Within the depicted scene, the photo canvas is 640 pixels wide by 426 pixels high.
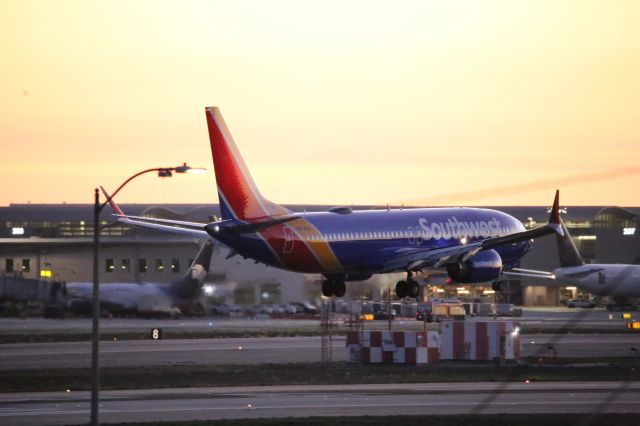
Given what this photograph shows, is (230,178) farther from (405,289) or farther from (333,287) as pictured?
(405,289)

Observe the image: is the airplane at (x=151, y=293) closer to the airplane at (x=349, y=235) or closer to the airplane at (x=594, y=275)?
the airplane at (x=349, y=235)

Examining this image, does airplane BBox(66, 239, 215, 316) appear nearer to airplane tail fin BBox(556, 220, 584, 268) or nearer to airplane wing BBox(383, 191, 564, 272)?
airplane wing BBox(383, 191, 564, 272)

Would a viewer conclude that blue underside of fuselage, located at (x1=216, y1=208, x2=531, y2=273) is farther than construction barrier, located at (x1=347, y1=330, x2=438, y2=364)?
Yes

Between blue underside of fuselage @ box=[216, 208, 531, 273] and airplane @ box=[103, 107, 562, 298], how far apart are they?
58 mm

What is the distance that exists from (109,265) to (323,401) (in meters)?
44.0

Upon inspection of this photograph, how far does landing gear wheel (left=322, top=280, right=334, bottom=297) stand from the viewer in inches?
3150

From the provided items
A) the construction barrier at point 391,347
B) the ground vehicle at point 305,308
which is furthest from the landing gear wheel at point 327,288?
the ground vehicle at point 305,308

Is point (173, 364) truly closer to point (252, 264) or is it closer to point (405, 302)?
point (252, 264)

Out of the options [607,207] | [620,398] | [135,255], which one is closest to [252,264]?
[135,255]

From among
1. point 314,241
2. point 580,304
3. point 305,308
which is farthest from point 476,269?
point 580,304

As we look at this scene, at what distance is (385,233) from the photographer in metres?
76.3

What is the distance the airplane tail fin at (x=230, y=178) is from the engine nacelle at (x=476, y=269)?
586 inches

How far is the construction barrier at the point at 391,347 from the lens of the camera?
2650 inches

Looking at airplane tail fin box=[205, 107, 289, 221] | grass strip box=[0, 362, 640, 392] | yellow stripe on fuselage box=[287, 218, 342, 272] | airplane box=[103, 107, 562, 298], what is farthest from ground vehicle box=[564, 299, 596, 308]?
airplane tail fin box=[205, 107, 289, 221]
